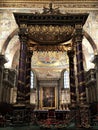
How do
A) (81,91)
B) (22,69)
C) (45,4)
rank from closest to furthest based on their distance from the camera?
(81,91) < (22,69) < (45,4)

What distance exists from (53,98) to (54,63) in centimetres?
365

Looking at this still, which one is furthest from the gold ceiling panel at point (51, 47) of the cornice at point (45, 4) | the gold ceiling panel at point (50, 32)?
the cornice at point (45, 4)

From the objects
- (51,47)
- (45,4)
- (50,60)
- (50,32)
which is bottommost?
(51,47)

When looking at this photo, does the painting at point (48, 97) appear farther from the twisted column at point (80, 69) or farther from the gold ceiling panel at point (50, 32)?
the twisted column at point (80, 69)

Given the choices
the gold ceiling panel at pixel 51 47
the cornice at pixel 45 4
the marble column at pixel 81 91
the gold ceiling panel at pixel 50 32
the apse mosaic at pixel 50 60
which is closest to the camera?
the marble column at pixel 81 91

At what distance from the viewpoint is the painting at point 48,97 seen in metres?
19.8

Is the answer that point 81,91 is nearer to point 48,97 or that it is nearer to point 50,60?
point 48,97

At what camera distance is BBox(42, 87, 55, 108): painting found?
1977 cm

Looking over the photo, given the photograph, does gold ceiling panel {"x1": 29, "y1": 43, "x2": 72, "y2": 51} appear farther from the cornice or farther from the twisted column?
the cornice

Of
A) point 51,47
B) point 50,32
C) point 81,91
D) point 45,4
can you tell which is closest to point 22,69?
point 50,32

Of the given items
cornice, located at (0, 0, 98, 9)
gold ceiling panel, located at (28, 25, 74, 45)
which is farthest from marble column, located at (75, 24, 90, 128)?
cornice, located at (0, 0, 98, 9)

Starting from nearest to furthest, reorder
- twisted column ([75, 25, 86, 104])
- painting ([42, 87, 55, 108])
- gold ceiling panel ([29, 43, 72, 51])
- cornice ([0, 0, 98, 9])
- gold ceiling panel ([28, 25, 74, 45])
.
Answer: twisted column ([75, 25, 86, 104]) → gold ceiling panel ([28, 25, 74, 45]) → gold ceiling panel ([29, 43, 72, 51]) → cornice ([0, 0, 98, 9]) → painting ([42, 87, 55, 108])

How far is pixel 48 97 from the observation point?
795 inches

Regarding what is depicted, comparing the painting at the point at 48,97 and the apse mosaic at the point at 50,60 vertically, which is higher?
the apse mosaic at the point at 50,60
